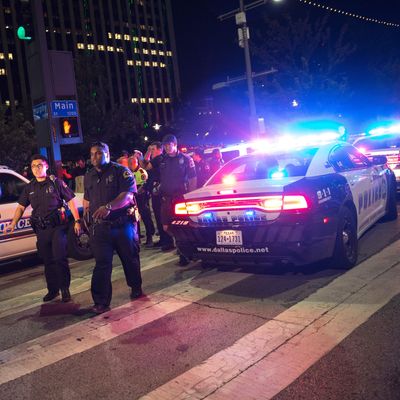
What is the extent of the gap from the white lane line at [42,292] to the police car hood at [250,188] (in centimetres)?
169

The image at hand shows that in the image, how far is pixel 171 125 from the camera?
56719 millimetres

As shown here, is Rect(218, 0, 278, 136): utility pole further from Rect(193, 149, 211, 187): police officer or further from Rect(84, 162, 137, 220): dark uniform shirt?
Rect(84, 162, 137, 220): dark uniform shirt

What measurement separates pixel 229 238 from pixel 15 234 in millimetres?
3888

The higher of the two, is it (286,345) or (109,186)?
(109,186)

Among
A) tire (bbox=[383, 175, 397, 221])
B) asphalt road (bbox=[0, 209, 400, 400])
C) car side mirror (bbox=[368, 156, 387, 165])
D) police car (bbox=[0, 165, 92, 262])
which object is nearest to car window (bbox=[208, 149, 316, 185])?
asphalt road (bbox=[0, 209, 400, 400])

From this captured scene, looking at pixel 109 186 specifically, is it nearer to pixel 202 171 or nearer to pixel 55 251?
pixel 55 251

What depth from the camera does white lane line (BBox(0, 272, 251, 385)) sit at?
12.4ft

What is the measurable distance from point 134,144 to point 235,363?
32317 millimetres

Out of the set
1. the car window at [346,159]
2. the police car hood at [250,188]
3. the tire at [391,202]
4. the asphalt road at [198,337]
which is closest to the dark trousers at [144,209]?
the asphalt road at [198,337]

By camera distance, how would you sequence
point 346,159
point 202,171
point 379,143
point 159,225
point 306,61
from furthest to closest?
point 306,61, point 379,143, point 202,171, point 159,225, point 346,159

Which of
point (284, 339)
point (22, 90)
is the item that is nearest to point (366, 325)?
point (284, 339)

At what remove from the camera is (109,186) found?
4.83 metres

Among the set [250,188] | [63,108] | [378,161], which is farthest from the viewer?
[63,108]

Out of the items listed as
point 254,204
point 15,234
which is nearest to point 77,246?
point 15,234
